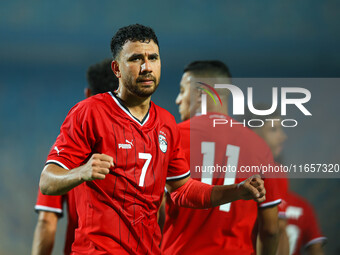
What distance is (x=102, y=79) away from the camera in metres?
2.99

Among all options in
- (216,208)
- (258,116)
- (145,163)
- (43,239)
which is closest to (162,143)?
(145,163)

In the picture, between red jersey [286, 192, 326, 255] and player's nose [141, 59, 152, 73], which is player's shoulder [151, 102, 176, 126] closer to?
player's nose [141, 59, 152, 73]

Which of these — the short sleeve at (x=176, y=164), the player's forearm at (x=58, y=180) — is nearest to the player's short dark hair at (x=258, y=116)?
the short sleeve at (x=176, y=164)

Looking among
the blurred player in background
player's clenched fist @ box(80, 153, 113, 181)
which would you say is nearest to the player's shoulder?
player's clenched fist @ box(80, 153, 113, 181)

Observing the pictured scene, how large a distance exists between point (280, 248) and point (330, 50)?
3.37 metres

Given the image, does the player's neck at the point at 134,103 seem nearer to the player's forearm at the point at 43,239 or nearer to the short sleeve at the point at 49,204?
the short sleeve at the point at 49,204

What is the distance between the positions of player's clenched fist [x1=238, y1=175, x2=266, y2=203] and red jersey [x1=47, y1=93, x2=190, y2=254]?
0.42 metres

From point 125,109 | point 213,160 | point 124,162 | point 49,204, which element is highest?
point 125,109

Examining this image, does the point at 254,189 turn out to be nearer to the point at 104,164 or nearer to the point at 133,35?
the point at 104,164

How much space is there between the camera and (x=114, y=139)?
2.09m

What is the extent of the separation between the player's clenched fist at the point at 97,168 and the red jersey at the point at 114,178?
222 mm

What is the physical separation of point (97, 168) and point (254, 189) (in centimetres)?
81

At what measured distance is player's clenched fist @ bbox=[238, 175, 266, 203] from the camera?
213 centimetres

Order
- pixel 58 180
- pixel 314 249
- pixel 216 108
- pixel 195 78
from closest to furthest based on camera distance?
pixel 58 180 < pixel 216 108 < pixel 195 78 < pixel 314 249
